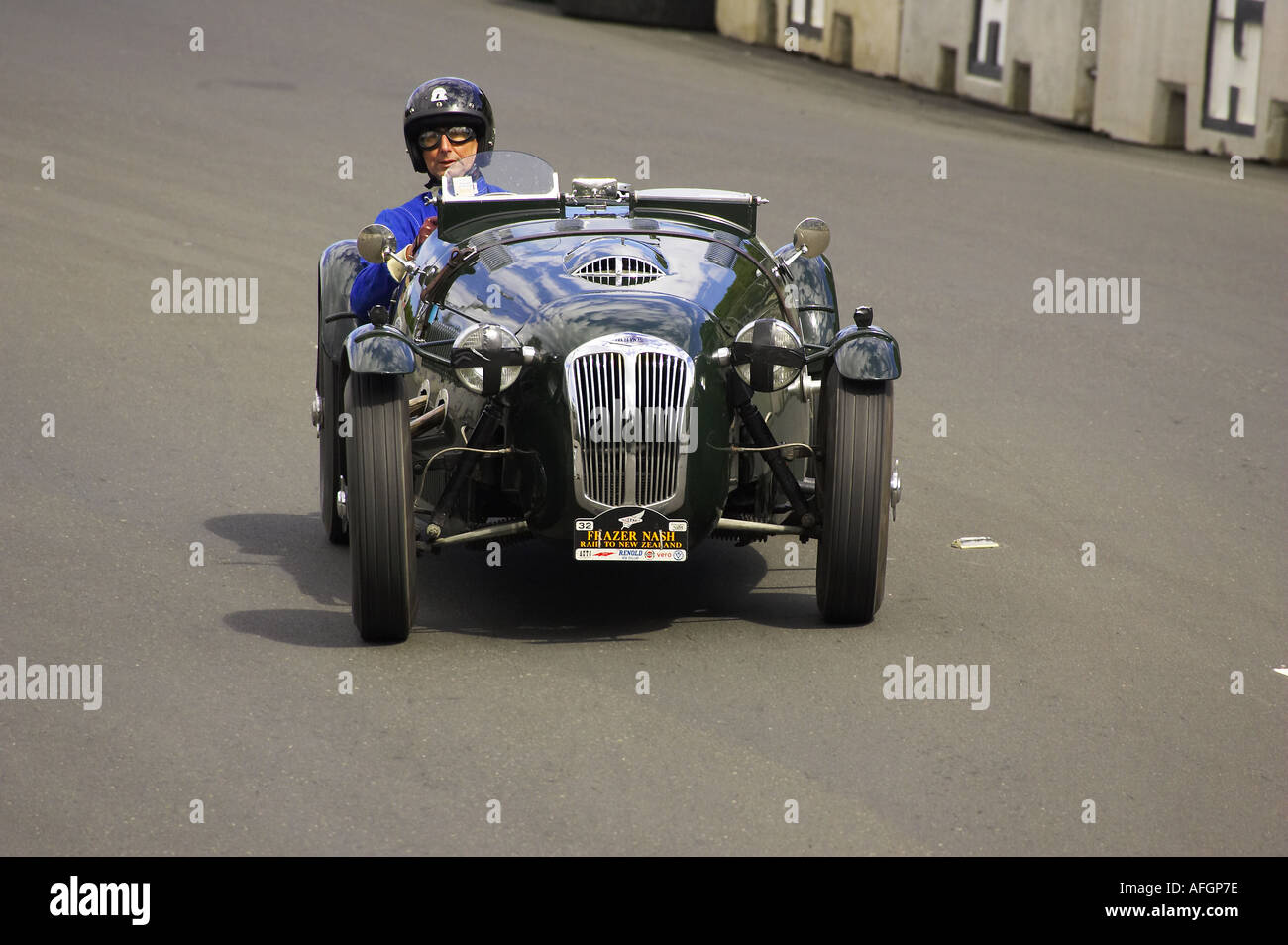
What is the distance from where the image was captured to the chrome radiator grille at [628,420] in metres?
6.22

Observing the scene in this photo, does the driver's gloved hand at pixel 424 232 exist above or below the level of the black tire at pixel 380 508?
above

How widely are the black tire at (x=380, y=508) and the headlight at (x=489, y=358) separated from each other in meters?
0.23

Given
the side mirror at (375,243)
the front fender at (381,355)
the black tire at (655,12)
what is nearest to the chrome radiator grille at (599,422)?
the front fender at (381,355)

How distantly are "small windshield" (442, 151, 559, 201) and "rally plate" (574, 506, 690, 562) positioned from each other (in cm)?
184

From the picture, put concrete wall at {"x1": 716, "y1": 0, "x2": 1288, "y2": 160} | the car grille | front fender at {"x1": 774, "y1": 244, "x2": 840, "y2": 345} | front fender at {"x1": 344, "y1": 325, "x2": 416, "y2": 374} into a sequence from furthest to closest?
concrete wall at {"x1": 716, "y1": 0, "x2": 1288, "y2": 160}
front fender at {"x1": 774, "y1": 244, "x2": 840, "y2": 345}
the car grille
front fender at {"x1": 344, "y1": 325, "x2": 416, "y2": 374}

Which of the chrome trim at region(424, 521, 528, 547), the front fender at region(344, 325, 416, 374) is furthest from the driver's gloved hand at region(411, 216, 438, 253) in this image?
the chrome trim at region(424, 521, 528, 547)

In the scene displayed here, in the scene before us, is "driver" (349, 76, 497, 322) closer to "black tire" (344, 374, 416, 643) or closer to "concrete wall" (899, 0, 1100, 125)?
"black tire" (344, 374, 416, 643)

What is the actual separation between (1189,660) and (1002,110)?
536 inches

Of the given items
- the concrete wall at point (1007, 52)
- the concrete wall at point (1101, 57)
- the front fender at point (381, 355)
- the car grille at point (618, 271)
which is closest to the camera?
the front fender at point (381, 355)

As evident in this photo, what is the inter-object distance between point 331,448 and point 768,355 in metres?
2.30

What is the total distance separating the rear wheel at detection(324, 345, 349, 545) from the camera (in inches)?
307

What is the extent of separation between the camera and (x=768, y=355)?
21.0 ft

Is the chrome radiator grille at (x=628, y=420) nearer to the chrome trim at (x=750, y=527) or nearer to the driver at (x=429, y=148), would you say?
the chrome trim at (x=750, y=527)

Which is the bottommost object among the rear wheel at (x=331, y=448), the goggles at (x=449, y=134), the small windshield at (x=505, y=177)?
the rear wheel at (x=331, y=448)
